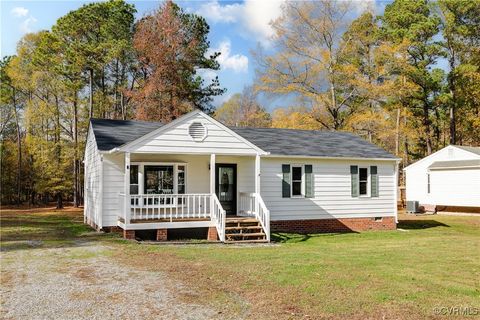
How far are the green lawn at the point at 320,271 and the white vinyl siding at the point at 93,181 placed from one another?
3.85ft

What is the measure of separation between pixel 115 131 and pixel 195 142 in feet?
12.4

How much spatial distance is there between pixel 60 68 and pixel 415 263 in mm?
28409

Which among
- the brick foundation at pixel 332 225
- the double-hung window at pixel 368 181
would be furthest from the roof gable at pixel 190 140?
the double-hung window at pixel 368 181

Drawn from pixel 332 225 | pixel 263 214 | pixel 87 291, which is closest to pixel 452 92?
pixel 332 225

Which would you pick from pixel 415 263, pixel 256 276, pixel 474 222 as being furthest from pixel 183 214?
pixel 474 222

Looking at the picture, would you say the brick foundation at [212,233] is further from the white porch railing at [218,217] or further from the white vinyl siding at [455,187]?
the white vinyl siding at [455,187]

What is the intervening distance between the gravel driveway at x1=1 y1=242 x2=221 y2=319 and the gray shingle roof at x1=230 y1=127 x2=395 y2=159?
9.10 meters

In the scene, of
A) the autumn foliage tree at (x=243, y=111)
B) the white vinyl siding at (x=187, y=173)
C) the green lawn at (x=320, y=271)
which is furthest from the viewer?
the autumn foliage tree at (x=243, y=111)

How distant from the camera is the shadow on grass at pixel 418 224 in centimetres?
2069

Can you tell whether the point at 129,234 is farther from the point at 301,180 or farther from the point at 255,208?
the point at 301,180

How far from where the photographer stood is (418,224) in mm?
21969

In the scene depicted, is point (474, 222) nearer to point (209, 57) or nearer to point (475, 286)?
point (475, 286)

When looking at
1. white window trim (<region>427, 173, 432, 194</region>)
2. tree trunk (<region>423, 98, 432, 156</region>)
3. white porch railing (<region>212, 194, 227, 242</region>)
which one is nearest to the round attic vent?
white porch railing (<region>212, 194, 227, 242</region>)

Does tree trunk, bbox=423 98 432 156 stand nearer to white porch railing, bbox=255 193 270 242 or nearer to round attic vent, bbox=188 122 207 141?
white porch railing, bbox=255 193 270 242
